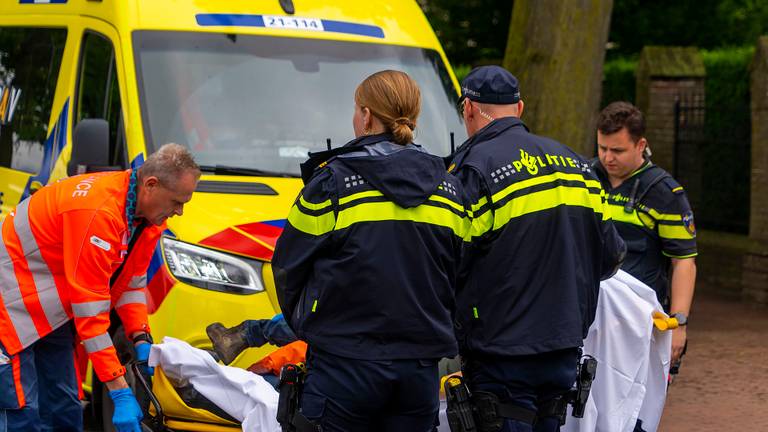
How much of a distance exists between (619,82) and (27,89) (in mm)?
9691

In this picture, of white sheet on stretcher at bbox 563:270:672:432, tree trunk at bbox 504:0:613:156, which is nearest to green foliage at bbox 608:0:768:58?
tree trunk at bbox 504:0:613:156

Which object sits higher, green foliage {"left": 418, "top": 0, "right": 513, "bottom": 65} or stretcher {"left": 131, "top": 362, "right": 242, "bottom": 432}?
green foliage {"left": 418, "top": 0, "right": 513, "bottom": 65}

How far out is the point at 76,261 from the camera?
15.1 feet

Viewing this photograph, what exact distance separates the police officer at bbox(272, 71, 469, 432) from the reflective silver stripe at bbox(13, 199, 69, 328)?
1.18 metres

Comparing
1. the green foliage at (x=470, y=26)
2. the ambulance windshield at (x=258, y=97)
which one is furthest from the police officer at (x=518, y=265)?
the green foliage at (x=470, y=26)

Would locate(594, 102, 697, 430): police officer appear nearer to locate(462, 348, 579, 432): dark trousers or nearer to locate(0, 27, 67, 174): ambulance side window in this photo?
locate(462, 348, 579, 432): dark trousers

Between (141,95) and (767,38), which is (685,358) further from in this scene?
(141,95)

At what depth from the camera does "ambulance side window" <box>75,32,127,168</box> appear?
21.8ft

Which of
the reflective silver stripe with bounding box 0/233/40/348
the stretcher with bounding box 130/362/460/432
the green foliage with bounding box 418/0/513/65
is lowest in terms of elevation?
the stretcher with bounding box 130/362/460/432

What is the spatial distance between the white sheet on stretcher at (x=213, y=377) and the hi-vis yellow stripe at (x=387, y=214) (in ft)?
4.69

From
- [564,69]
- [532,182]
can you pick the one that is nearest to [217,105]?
[532,182]

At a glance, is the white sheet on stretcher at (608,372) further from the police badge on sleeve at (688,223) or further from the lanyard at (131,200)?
the lanyard at (131,200)

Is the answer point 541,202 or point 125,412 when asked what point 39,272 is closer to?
point 125,412

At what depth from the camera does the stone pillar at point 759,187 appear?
473 inches
